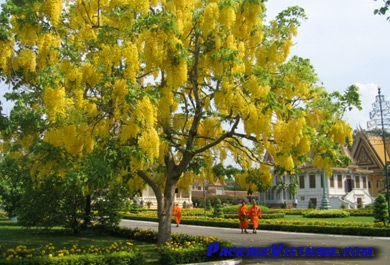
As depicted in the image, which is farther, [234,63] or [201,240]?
[201,240]

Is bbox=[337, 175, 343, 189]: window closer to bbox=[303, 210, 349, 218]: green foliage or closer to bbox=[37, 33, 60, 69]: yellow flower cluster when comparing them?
bbox=[303, 210, 349, 218]: green foliage

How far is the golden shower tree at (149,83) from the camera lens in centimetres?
902

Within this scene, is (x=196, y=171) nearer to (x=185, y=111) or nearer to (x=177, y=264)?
(x=185, y=111)

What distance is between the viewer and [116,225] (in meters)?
18.8

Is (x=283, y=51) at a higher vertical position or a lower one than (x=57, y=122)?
higher

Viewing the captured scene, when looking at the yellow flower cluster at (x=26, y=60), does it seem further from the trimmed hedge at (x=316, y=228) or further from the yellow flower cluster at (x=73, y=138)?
the trimmed hedge at (x=316, y=228)

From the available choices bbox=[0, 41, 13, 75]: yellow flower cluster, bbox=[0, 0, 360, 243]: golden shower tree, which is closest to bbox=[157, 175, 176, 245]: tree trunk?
bbox=[0, 0, 360, 243]: golden shower tree

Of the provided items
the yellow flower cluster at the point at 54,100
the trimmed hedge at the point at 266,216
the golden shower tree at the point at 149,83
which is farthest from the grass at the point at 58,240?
the trimmed hedge at the point at 266,216

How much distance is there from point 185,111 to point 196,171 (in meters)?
1.94

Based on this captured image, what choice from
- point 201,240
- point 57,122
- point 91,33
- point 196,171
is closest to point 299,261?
point 201,240

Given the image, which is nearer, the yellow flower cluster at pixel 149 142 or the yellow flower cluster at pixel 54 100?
the yellow flower cluster at pixel 149 142

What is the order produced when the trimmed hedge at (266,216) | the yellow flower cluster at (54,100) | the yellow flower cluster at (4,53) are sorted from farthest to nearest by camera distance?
the trimmed hedge at (266,216), the yellow flower cluster at (4,53), the yellow flower cluster at (54,100)

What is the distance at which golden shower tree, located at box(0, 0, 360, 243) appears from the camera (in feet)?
29.6

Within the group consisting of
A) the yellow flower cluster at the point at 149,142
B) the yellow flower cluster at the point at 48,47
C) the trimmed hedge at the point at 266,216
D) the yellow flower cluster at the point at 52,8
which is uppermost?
the yellow flower cluster at the point at 52,8
